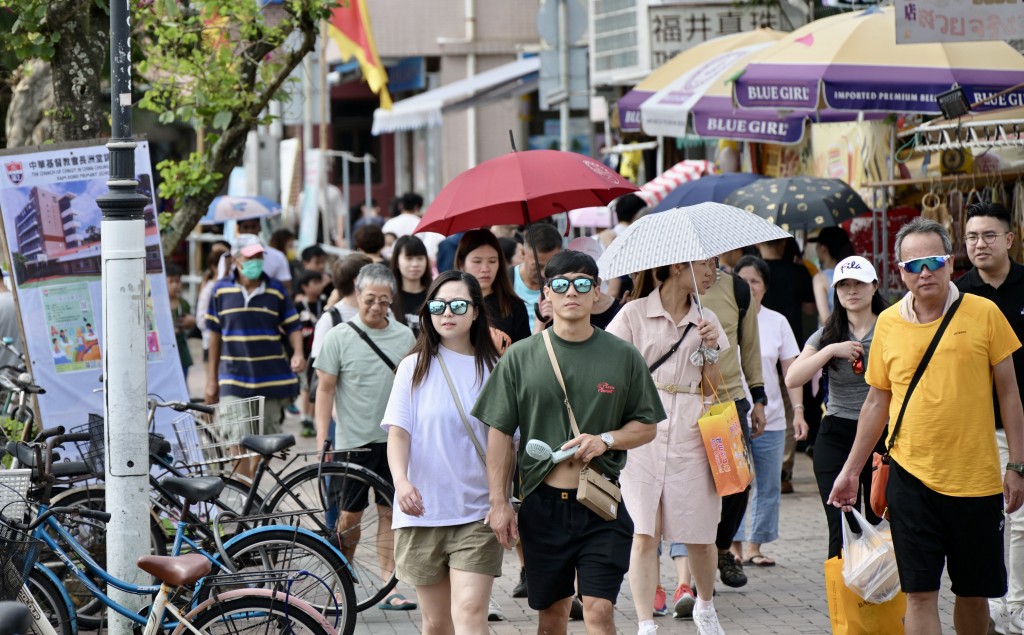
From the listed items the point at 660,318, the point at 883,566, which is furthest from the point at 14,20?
the point at 883,566

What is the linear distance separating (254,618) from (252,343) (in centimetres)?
509

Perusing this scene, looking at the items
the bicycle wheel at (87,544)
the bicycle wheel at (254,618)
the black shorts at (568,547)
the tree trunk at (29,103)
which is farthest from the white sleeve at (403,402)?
the tree trunk at (29,103)

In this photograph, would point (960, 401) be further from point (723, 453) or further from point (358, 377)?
point (358, 377)

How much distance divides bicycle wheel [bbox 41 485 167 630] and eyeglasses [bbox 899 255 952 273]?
3.75 m

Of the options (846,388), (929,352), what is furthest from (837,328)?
(929,352)

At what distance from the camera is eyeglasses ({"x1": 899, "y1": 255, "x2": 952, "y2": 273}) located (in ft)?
18.9

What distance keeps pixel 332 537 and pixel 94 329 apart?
6.19 ft

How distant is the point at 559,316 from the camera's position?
5637 mm

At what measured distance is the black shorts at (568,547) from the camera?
5.55 meters

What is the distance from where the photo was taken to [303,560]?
23.0 ft

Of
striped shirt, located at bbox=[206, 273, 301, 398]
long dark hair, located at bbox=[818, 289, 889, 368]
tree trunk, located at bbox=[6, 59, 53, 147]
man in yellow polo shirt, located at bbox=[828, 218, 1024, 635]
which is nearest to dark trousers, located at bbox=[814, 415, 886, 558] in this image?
long dark hair, located at bbox=[818, 289, 889, 368]

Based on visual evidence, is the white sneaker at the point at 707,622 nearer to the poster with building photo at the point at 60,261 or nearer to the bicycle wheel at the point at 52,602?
the bicycle wheel at the point at 52,602

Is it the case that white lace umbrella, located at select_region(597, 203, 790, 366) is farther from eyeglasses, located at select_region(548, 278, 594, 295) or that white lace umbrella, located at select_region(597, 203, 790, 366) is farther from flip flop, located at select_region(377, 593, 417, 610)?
flip flop, located at select_region(377, 593, 417, 610)

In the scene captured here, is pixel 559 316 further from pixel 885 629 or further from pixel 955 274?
pixel 955 274
